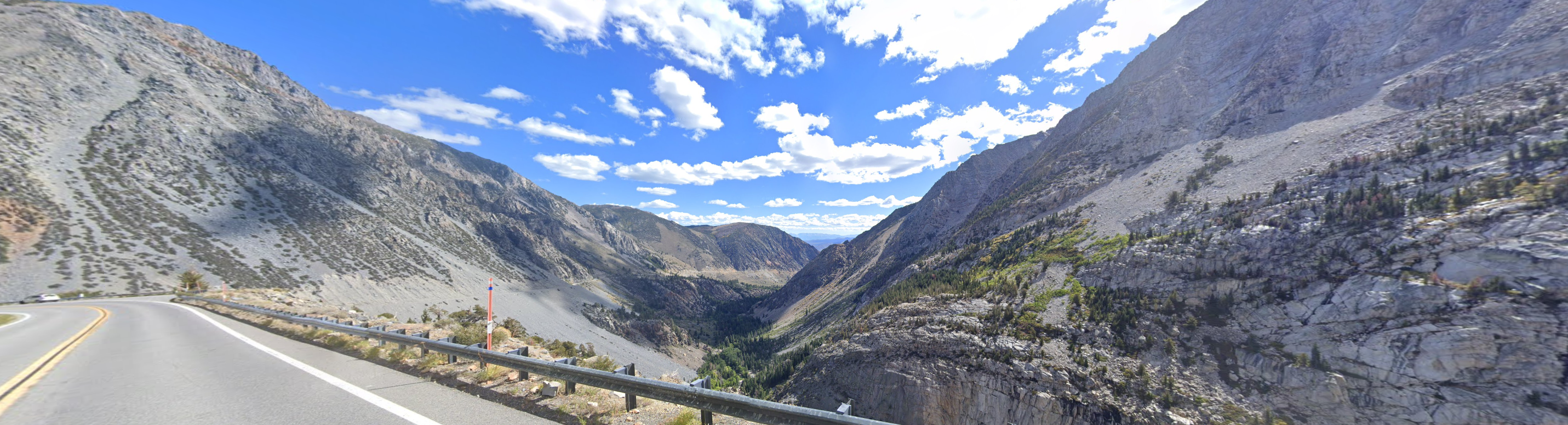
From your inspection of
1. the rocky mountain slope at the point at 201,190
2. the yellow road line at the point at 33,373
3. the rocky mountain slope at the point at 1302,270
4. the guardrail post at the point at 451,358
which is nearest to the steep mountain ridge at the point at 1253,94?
the rocky mountain slope at the point at 1302,270

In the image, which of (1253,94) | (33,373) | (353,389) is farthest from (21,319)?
(1253,94)

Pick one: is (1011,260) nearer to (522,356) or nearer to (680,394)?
(680,394)

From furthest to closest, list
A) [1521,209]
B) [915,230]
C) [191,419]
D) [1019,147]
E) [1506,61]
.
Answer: [1019,147]
[915,230]
[1506,61]
[1521,209]
[191,419]

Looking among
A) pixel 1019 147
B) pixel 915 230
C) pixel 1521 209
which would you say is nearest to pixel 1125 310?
pixel 1521 209

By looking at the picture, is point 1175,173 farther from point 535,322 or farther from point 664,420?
point 535,322

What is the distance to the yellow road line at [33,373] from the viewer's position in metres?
6.85

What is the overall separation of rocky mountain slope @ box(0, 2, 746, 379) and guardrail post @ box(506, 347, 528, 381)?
6154cm

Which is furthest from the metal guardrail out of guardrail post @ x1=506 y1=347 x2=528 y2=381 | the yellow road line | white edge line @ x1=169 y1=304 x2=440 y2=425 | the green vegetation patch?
the green vegetation patch

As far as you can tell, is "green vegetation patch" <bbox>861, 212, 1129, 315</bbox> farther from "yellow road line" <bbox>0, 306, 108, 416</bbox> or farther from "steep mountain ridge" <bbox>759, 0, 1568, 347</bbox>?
"yellow road line" <bbox>0, 306, 108, 416</bbox>

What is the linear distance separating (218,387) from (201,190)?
9386 cm

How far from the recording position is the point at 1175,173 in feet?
212

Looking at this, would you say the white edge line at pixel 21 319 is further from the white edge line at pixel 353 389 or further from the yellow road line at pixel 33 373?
the white edge line at pixel 353 389

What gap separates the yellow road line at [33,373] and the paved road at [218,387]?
0.09m

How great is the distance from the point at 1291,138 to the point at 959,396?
60.8 meters
